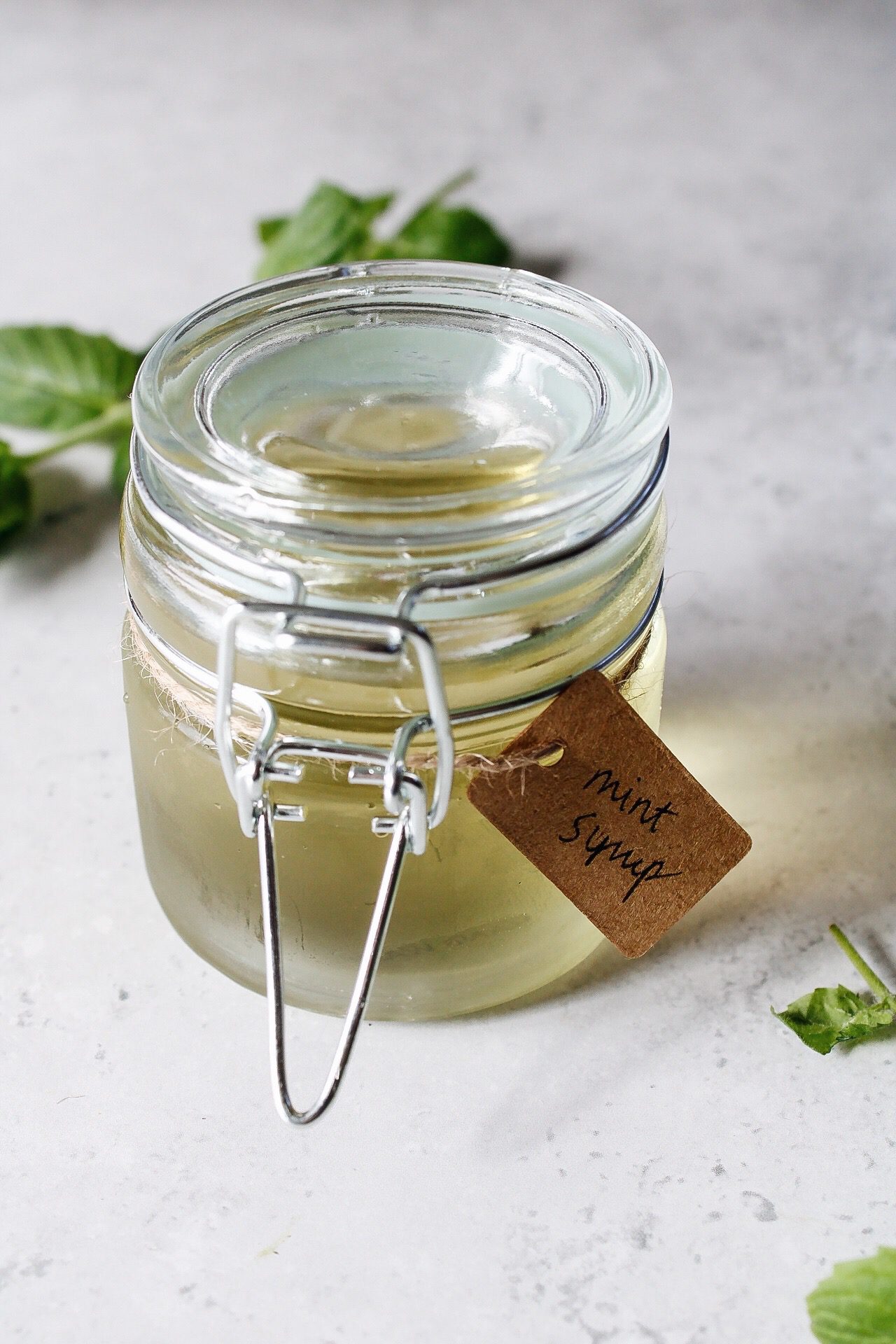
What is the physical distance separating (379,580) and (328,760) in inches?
3.2

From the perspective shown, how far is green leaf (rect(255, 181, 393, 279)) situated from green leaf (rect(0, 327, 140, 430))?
14cm

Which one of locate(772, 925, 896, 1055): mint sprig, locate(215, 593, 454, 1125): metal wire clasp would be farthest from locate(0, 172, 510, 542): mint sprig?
locate(772, 925, 896, 1055): mint sprig

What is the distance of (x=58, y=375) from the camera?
112cm

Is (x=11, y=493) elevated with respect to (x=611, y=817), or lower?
lower

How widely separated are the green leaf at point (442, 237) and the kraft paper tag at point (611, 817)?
722mm

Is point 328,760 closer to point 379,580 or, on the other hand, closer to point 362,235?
point 379,580

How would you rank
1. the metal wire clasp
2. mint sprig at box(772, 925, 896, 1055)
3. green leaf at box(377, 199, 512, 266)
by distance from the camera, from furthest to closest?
1. green leaf at box(377, 199, 512, 266)
2. mint sprig at box(772, 925, 896, 1055)
3. the metal wire clasp

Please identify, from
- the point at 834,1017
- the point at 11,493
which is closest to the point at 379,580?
the point at 834,1017

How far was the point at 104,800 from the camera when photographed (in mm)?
848

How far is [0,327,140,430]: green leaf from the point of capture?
43.5 inches

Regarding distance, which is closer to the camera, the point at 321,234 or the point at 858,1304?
the point at 858,1304

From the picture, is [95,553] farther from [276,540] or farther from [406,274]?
[276,540]

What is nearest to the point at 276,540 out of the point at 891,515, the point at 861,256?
the point at 891,515

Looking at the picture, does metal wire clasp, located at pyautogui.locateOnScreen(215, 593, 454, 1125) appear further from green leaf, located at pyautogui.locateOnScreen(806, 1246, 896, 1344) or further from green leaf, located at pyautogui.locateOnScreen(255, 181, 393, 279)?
green leaf, located at pyautogui.locateOnScreen(255, 181, 393, 279)
